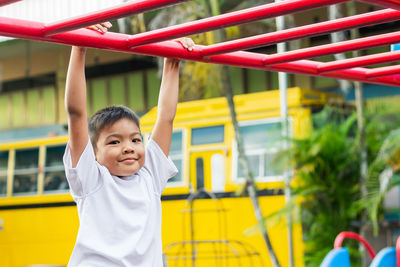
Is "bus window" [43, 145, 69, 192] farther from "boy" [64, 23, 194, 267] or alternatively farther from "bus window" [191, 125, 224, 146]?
"boy" [64, 23, 194, 267]

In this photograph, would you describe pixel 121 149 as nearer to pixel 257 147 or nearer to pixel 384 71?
pixel 384 71

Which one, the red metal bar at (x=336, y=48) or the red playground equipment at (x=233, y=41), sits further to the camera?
the red metal bar at (x=336, y=48)

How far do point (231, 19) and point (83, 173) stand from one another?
0.44 m

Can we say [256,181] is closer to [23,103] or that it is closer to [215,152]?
[215,152]

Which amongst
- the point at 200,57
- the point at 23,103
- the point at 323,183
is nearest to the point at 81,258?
the point at 200,57

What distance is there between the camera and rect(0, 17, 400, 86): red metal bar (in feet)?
3.59

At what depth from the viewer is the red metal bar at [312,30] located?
113 cm

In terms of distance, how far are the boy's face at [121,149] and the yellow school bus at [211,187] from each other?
3976 millimetres

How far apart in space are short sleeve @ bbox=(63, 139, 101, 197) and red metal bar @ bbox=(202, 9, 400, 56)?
297 millimetres

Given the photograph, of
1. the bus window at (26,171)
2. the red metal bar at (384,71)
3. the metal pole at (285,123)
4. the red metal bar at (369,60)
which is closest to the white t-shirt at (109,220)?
the red metal bar at (369,60)

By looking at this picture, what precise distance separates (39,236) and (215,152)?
7.40 ft

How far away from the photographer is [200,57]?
1379 mm

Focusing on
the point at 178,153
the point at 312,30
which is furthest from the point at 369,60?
the point at 178,153

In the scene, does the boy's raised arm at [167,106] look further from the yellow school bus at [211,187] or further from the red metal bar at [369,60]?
the yellow school bus at [211,187]
